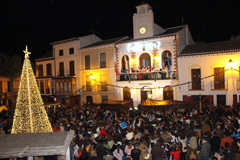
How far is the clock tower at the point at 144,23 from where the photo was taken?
23.4 metres

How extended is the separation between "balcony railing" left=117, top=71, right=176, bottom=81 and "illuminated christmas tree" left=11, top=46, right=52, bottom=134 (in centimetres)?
1549

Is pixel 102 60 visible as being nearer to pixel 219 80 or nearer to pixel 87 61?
pixel 87 61

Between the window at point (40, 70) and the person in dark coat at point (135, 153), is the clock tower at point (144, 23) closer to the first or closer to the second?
the window at point (40, 70)

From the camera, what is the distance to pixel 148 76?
23469mm

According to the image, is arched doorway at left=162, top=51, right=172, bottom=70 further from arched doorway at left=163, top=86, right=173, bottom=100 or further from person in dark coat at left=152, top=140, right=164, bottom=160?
person in dark coat at left=152, top=140, right=164, bottom=160

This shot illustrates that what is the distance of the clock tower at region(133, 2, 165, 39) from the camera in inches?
922

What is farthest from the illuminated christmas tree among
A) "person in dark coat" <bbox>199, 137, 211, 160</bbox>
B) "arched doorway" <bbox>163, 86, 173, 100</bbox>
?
"arched doorway" <bbox>163, 86, 173, 100</bbox>

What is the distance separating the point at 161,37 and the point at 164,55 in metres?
2.06

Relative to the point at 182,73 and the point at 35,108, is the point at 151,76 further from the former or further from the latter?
the point at 35,108

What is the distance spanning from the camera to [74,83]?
2922 centimetres

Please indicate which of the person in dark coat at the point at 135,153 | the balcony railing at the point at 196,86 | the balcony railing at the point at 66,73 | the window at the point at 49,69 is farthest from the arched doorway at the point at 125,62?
the person in dark coat at the point at 135,153

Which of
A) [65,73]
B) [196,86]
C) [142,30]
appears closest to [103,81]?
[65,73]

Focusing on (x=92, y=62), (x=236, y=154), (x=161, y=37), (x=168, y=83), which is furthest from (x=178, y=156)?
(x=92, y=62)

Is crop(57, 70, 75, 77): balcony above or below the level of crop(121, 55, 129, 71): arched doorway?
below
